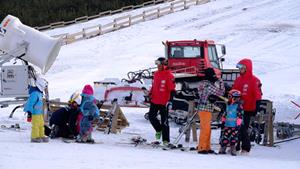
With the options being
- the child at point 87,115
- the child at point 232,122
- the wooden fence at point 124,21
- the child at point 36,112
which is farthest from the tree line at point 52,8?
the child at point 232,122

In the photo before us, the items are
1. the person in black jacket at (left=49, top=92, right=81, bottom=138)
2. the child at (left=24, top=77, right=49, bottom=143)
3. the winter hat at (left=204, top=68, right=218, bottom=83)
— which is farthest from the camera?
the person in black jacket at (left=49, top=92, right=81, bottom=138)

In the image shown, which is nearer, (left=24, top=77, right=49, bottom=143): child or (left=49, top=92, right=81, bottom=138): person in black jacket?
(left=24, top=77, right=49, bottom=143): child

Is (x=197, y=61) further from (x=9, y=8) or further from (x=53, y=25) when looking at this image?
(x=9, y=8)

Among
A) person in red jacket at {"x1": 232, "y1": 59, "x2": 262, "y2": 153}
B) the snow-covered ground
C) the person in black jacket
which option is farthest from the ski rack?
the person in black jacket

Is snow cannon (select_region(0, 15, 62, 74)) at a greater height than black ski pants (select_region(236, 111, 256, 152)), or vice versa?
snow cannon (select_region(0, 15, 62, 74))

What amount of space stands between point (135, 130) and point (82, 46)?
21.4 meters

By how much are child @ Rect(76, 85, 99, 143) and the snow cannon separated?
331cm

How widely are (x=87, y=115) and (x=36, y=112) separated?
0.97 m

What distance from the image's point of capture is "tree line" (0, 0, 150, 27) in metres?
53.3

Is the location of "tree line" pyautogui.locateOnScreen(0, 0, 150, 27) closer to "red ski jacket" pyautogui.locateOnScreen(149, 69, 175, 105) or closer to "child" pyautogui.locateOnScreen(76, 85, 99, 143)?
"red ski jacket" pyautogui.locateOnScreen(149, 69, 175, 105)

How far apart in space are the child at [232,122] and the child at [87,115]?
2.41 m

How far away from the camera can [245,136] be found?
11.2m

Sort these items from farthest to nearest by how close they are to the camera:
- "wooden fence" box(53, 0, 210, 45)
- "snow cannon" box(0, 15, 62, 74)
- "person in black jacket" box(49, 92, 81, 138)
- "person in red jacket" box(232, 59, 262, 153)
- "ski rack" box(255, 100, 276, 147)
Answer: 1. "wooden fence" box(53, 0, 210, 45)
2. "snow cannon" box(0, 15, 62, 74)
3. "ski rack" box(255, 100, 276, 147)
4. "person in black jacket" box(49, 92, 81, 138)
5. "person in red jacket" box(232, 59, 262, 153)

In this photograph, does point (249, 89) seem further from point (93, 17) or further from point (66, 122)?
point (93, 17)
